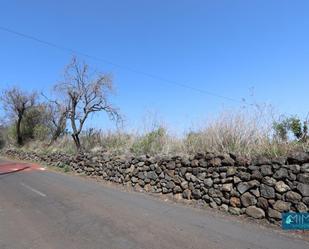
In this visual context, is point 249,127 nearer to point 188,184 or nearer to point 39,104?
point 188,184

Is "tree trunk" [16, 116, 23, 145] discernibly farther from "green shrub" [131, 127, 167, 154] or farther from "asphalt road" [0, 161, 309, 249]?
"asphalt road" [0, 161, 309, 249]

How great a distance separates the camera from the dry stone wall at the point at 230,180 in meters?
7.34

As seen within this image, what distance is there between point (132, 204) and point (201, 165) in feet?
7.76

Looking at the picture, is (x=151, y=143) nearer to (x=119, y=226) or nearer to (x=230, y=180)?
(x=230, y=180)

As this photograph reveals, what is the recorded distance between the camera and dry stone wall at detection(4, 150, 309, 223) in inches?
289

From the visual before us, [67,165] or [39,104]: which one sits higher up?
[39,104]

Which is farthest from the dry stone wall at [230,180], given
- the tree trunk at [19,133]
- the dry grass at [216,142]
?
the tree trunk at [19,133]

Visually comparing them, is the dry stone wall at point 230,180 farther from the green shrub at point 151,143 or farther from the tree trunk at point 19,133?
the tree trunk at point 19,133

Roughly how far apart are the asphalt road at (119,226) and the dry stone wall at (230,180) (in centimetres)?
55

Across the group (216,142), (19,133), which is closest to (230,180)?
(216,142)

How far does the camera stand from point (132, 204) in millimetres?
9578

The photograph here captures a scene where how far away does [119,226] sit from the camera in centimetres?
710

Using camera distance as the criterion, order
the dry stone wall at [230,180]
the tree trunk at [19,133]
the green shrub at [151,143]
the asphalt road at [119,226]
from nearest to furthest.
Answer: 1. the asphalt road at [119,226]
2. the dry stone wall at [230,180]
3. the green shrub at [151,143]
4. the tree trunk at [19,133]

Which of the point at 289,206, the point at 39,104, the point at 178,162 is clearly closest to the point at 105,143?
the point at 178,162
